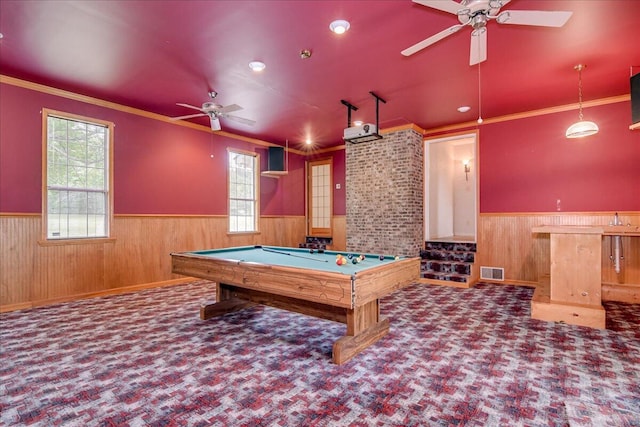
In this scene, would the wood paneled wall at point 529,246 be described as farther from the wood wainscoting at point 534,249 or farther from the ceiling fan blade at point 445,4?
the ceiling fan blade at point 445,4

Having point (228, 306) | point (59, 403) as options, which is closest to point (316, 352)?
point (228, 306)

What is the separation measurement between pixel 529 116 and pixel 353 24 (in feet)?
13.7

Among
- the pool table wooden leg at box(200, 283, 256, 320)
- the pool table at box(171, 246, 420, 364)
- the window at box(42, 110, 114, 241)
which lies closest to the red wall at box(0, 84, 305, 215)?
the window at box(42, 110, 114, 241)

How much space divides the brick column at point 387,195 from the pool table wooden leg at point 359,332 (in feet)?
10.5

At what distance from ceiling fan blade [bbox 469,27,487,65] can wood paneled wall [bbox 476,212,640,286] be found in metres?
3.65

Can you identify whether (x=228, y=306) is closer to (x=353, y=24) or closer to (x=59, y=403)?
(x=59, y=403)

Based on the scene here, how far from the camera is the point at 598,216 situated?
5070mm

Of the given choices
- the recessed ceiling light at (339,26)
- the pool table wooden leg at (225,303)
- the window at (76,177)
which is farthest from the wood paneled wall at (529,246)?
the window at (76,177)

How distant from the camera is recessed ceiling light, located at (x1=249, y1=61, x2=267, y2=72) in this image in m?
3.77

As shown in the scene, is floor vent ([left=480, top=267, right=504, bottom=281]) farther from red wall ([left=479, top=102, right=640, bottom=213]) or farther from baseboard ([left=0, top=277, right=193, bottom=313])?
baseboard ([left=0, top=277, right=193, bottom=313])

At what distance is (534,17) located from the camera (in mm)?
2354

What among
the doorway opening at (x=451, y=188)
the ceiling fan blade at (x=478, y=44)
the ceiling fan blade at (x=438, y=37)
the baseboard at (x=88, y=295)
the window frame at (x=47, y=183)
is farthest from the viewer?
the doorway opening at (x=451, y=188)

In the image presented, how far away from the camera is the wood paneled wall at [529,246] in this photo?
4852 mm

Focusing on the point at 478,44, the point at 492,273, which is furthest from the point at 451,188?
the point at 478,44
